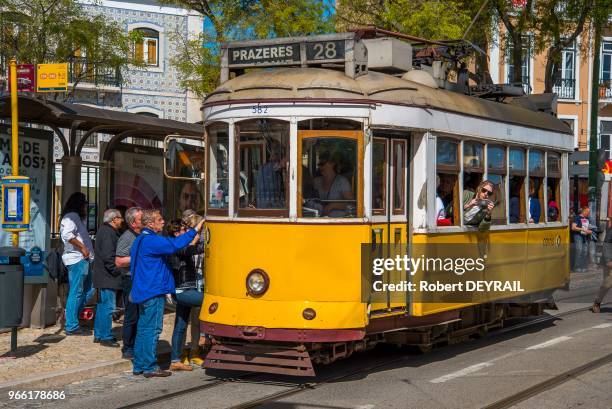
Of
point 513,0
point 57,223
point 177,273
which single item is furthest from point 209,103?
point 513,0

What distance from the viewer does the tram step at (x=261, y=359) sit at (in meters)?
9.31

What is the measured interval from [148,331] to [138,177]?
217 inches

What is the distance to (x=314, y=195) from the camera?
381 inches

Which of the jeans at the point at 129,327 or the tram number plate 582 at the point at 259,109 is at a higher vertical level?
the tram number plate 582 at the point at 259,109

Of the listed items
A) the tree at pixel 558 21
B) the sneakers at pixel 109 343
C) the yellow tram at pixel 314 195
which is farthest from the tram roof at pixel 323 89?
the tree at pixel 558 21

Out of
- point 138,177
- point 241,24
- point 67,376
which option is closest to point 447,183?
point 67,376

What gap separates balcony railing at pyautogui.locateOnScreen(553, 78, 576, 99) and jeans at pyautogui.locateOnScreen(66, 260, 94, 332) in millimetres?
30772

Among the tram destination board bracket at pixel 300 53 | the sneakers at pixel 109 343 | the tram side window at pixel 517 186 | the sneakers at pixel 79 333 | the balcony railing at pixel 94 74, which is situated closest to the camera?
the tram destination board bracket at pixel 300 53

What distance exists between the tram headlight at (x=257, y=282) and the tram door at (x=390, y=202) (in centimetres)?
106

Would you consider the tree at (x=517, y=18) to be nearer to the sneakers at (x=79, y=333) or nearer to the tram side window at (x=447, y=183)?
the tram side window at (x=447, y=183)

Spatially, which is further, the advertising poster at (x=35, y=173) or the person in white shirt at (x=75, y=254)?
the advertising poster at (x=35, y=173)

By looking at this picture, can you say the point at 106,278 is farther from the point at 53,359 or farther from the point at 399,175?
the point at 399,175

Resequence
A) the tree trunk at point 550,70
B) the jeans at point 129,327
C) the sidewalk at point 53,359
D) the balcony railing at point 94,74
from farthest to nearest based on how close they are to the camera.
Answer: the balcony railing at point 94,74
the tree trunk at point 550,70
the jeans at point 129,327
the sidewalk at point 53,359

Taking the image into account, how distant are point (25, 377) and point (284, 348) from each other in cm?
253
